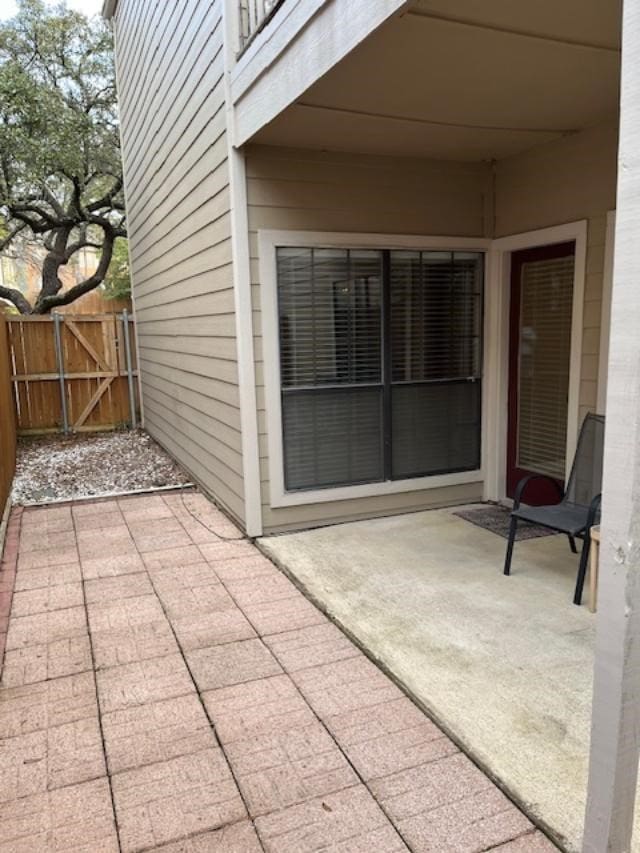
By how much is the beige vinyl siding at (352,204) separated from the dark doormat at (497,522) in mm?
309

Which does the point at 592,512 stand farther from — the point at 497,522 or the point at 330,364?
the point at 330,364

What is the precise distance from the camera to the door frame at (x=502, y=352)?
3.83m

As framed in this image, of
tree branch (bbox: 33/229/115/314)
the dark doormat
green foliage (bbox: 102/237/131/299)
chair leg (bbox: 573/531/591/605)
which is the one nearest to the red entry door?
the dark doormat

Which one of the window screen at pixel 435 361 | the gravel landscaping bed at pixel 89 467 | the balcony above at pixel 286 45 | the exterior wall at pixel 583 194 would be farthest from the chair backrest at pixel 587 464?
the gravel landscaping bed at pixel 89 467

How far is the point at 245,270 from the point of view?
12.7ft

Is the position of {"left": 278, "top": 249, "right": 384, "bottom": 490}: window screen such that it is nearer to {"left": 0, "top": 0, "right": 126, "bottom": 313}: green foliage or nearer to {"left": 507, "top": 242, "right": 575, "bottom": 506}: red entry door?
{"left": 507, "top": 242, "right": 575, "bottom": 506}: red entry door

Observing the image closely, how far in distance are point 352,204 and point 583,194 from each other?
56.8 inches

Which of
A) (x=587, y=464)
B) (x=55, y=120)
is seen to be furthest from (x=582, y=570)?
(x=55, y=120)

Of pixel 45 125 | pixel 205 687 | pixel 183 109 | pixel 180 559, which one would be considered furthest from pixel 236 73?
pixel 45 125

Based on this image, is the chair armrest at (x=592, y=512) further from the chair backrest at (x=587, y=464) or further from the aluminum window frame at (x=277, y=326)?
the aluminum window frame at (x=277, y=326)

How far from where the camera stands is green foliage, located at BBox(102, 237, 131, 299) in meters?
16.2

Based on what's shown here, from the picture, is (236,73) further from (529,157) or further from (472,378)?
(472,378)

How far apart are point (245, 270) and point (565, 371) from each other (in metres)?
2.21

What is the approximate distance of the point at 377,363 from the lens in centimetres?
433
